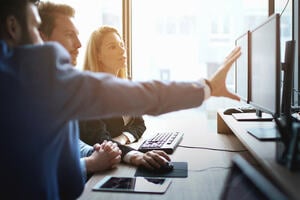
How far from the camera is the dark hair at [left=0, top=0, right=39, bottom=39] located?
813 millimetres

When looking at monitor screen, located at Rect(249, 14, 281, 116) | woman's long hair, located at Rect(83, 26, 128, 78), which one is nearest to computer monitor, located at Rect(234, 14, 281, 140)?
monitor screen, located at Rect(249, 14, 281, 116)

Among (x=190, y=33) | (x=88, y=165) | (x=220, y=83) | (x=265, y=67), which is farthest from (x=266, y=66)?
(x=190, y=33)

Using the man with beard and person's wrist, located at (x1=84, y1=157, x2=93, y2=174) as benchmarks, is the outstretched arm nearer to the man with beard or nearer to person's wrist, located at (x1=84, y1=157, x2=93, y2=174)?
the man with beard

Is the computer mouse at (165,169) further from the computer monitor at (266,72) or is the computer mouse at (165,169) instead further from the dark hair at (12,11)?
the dark hair at (12,11)

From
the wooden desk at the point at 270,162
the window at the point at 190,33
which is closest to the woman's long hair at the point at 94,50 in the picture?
the wooden desk at the point at 270,162

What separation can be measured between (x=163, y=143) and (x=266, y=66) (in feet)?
2.19

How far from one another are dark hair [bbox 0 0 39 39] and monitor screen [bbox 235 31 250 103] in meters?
1.17

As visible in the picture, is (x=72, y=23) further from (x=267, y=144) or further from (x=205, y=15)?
(x=205, y=15)

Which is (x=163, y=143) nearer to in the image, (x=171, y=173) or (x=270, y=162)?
(x=171, y=173)

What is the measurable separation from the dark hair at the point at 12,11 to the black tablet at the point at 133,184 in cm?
62

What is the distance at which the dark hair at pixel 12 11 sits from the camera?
813 mm

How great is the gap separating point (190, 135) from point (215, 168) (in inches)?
29.2

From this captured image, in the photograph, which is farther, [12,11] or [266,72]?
[266,72]

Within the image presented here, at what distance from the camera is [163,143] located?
178cm
